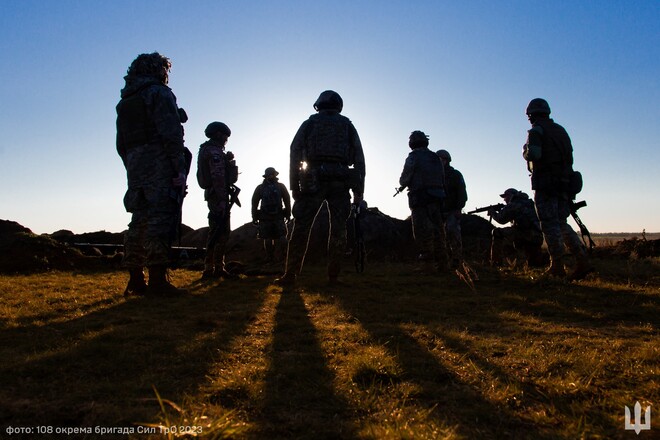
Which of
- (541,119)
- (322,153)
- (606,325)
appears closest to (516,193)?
(541,119)

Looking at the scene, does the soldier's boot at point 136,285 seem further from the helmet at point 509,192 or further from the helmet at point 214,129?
the helmet at point 509,192

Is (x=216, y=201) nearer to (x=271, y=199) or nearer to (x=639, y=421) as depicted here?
(x=271, y=199)

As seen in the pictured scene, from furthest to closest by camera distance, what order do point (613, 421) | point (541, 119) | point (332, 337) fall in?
1. point (541, 119)
2. point (332, 337)
3. point (613, 421)

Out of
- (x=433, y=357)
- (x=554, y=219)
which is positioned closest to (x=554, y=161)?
(x=554, y=219)

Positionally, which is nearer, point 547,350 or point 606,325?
point 547,350

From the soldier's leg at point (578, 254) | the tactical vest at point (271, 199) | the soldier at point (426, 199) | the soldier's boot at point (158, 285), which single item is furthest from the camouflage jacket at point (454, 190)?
the soldier's boot at point (158, 285)

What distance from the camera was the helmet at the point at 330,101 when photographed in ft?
24.6

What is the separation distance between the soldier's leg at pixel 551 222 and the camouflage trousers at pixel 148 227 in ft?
19.0

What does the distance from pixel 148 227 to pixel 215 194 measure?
3.03m

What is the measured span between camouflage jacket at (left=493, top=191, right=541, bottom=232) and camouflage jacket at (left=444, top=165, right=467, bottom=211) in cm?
93

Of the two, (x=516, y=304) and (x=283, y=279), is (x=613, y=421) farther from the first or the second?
(x=283, y=279)

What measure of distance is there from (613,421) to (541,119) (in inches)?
270

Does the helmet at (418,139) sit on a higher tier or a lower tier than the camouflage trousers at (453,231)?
higher

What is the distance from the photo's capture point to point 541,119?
26.0 ft
